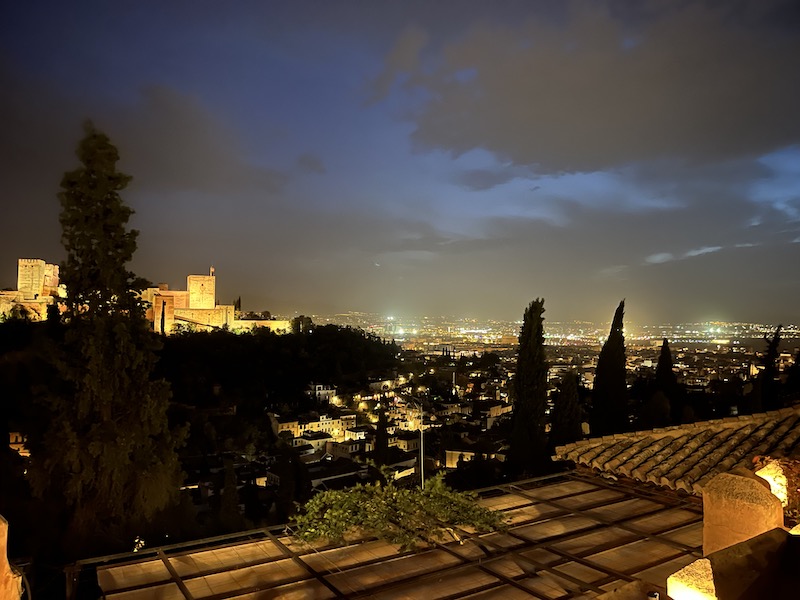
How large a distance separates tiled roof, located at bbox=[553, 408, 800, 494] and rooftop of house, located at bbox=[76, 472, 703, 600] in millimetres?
301

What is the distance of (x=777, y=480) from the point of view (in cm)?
327

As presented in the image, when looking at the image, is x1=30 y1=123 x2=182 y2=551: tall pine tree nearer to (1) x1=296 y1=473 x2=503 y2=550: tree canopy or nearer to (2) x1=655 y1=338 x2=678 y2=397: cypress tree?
(1) x1=296 y1=473 x2=503 y2=550: tree canopy

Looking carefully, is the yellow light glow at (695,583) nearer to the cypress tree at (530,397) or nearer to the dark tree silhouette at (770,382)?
the cypress tree at (530,397)

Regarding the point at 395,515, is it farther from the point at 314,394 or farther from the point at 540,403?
the point at 314,394

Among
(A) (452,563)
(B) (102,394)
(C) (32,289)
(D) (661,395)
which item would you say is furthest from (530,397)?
(C) (32,289)

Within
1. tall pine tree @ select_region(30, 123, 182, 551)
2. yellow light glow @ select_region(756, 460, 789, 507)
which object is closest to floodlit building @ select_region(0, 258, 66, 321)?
tall pine tree @ select_region(30, 123, 182, 551)

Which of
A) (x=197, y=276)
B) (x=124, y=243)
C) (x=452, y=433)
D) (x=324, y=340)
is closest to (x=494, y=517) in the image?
(x=124, y=243)

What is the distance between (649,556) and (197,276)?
54.1 meters

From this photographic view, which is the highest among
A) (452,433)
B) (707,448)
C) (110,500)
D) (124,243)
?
(124,243)

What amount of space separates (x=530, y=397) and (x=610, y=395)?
308cm

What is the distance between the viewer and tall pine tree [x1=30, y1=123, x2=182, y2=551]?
732 cm

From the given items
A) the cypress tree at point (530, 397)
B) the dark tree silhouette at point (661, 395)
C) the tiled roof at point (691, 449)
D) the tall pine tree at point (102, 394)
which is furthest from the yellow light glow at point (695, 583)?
the dark tree silhouette at point (661, 395)

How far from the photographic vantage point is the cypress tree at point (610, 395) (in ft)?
49.6

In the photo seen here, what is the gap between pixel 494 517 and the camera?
362 centimetres
